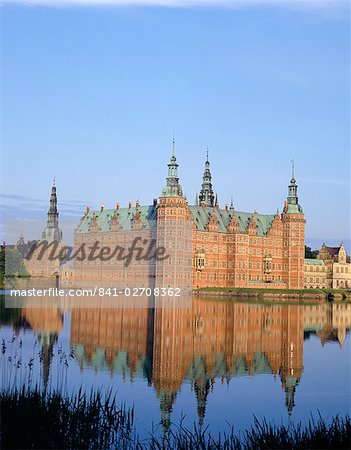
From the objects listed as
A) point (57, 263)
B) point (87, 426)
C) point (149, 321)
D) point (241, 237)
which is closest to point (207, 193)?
point (241, 237)

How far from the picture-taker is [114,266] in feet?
408

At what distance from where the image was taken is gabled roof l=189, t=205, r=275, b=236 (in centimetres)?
11875

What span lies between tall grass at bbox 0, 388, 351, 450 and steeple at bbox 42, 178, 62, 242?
116343 mm

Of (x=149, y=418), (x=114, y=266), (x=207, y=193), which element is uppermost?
(x=207, y=193)

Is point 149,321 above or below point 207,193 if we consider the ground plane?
below

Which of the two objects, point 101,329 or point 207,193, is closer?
point 101,329

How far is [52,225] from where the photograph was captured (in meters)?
135

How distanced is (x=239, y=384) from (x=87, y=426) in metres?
11.1

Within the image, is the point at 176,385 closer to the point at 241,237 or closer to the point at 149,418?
the point at 149,418

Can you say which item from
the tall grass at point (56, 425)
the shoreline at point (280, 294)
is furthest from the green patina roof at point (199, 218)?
the tall grass at point (56, 425)

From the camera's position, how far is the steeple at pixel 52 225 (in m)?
133

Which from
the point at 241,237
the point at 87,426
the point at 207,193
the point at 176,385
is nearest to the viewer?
the point at 87,426

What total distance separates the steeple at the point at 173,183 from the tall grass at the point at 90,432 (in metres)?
94.2

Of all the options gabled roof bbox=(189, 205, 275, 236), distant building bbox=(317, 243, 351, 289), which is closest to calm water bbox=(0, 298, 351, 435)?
gabled roof bbox=(189, 205, 275, 236)
